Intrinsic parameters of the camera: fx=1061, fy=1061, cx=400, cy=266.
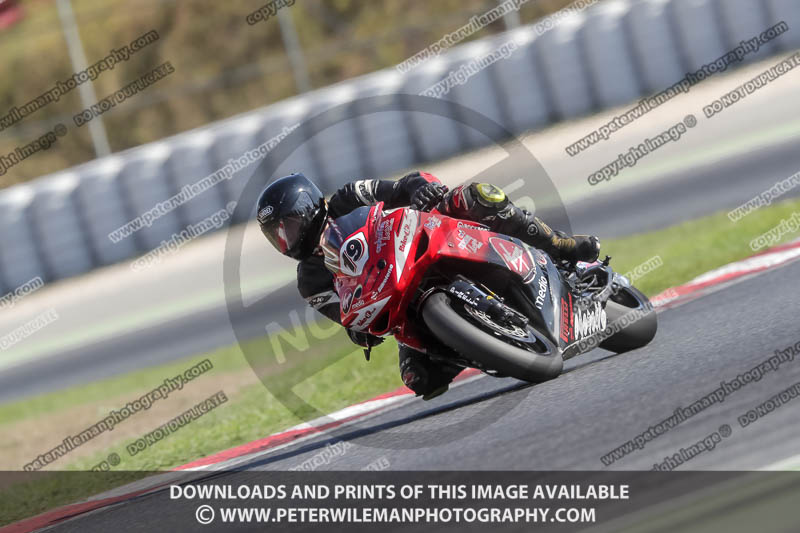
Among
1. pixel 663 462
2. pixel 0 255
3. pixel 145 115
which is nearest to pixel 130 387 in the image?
pixel 0 255

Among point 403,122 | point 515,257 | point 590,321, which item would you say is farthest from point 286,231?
point 403,122

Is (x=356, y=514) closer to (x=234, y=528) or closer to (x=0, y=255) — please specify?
(x=234, y=528)

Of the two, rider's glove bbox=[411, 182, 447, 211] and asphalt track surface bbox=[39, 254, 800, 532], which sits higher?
rider's glove bbox=[411, 182, 447, 211]

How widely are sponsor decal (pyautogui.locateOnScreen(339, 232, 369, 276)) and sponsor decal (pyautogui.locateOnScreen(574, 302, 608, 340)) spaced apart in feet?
4.36

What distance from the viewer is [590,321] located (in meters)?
6.10

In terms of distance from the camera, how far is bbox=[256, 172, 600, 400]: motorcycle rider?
18.7 feet

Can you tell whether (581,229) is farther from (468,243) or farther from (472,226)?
(468,243)

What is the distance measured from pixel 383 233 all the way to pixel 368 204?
71cm

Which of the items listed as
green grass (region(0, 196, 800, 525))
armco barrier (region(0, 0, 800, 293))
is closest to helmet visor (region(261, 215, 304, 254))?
green grass (region(0, 196, 800, 525))

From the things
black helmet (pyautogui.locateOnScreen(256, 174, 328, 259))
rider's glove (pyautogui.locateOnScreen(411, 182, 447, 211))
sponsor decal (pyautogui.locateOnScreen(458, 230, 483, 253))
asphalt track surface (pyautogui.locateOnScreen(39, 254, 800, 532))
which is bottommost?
asphalt track surface (pyautogui.locateOnScreen(39, 254, 800, 532))

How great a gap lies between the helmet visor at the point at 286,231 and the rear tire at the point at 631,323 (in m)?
1.93

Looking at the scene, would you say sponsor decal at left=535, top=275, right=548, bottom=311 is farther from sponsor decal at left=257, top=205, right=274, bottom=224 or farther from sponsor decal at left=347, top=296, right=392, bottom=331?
sponsor decal at left=257, top=205, right=274, bottom=224

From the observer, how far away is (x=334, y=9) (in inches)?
1061

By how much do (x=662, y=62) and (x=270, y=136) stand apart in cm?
629
